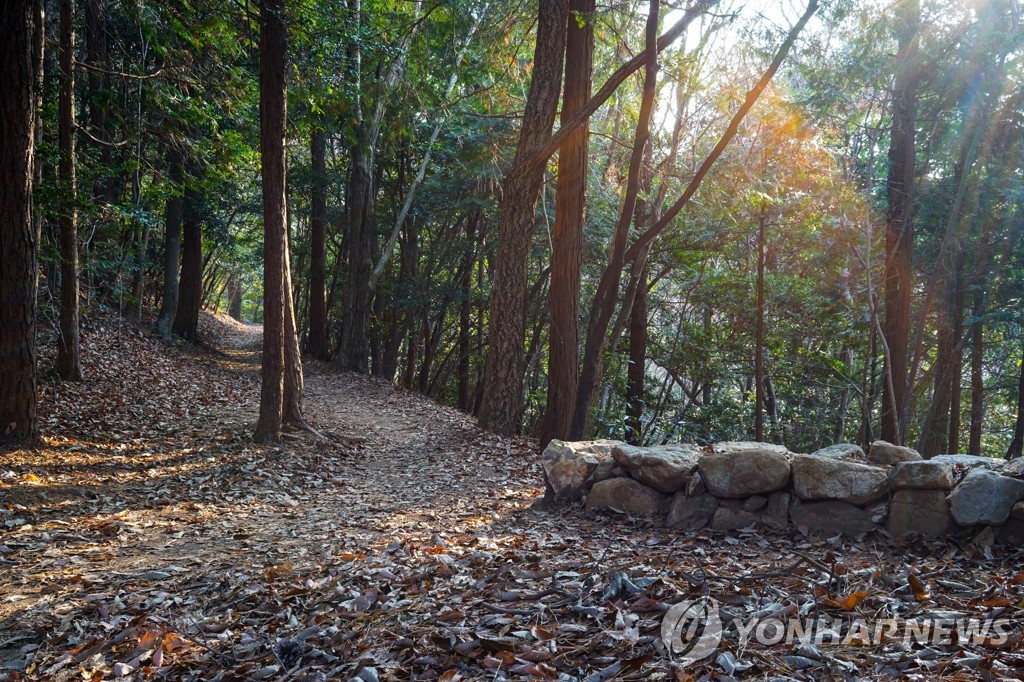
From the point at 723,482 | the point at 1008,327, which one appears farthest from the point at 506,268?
the point at 1008,327

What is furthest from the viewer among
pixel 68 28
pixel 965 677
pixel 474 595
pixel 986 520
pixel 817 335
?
pixel 817 335

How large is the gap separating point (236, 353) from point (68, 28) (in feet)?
38.6

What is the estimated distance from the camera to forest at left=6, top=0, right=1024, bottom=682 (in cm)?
363

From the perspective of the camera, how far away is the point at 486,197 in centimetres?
1638

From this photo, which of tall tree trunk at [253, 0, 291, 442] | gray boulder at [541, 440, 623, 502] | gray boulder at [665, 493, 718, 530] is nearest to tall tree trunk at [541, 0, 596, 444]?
gray boulder at [541, 440, 623, 502]

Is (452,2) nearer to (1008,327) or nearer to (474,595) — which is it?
(474,595)

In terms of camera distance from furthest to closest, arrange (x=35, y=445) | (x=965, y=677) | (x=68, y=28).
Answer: (x=68, y=28), (x=35, y=445), (x=965, y=677)

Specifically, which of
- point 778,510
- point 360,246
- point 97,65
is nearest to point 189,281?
point 360,246

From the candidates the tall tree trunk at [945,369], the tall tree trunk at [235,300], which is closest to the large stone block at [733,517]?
the tall tree trunk at [945,369]

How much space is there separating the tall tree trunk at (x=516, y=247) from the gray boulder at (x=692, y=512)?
4.59 meters

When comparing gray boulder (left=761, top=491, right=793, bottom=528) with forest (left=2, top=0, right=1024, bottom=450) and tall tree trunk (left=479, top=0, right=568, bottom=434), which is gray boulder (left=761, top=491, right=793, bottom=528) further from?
tall tree trunk (left=479, top=0, right=568, bottom=434)

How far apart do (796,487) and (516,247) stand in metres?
5.70

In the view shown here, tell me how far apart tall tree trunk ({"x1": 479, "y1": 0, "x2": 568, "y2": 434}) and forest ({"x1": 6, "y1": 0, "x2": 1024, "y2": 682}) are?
5 cm

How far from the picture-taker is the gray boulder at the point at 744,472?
16.7 feet
